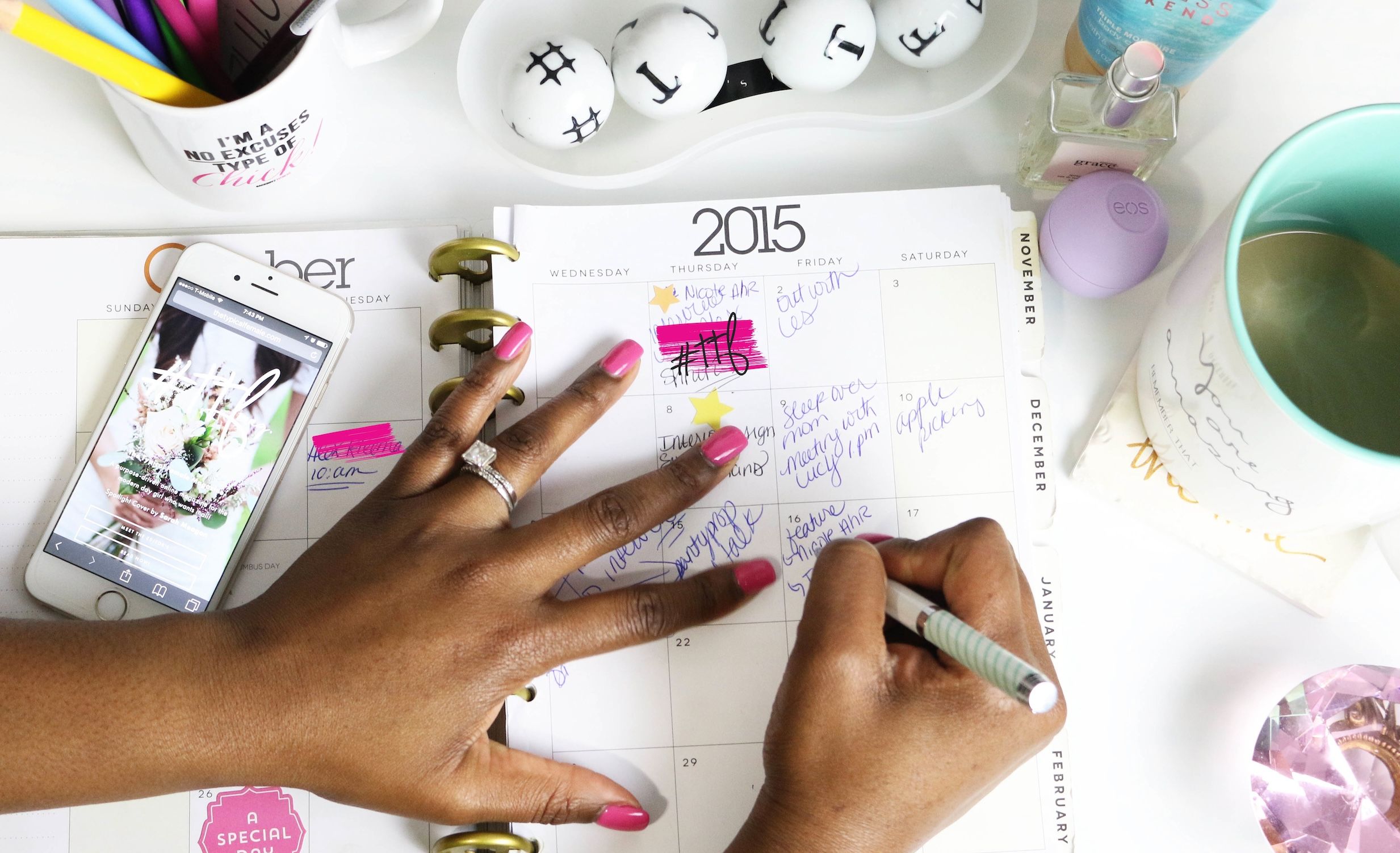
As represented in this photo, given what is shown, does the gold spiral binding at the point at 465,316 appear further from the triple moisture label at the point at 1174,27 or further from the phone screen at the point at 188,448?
the triple moisture label at the point at 1174,27

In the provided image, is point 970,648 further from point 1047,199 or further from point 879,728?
point 1047,199

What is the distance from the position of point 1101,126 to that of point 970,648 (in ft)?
1.17

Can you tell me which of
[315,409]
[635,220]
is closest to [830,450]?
[635,220]

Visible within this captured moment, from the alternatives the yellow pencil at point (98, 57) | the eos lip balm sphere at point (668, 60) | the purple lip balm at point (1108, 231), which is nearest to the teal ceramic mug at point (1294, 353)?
the purple lip balm at point (1108, 231)

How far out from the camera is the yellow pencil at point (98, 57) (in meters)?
0.46

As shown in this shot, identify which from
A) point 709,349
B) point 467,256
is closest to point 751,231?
point 709,349

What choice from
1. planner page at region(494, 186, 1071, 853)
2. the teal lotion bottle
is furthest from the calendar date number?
the teal lotion bottle

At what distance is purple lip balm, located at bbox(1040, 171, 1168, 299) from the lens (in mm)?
601

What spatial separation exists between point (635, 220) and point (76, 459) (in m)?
0.39

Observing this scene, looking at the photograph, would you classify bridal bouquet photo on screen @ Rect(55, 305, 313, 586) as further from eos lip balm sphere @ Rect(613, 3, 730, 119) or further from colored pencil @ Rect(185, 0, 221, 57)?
eos lip balm sphere @ Rect(613, 3, 730, 119)

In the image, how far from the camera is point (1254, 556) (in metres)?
0.61

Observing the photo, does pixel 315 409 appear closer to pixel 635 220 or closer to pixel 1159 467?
pixel 635 220

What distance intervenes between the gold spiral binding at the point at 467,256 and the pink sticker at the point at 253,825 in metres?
0.34

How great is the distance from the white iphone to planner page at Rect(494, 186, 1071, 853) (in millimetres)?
142
